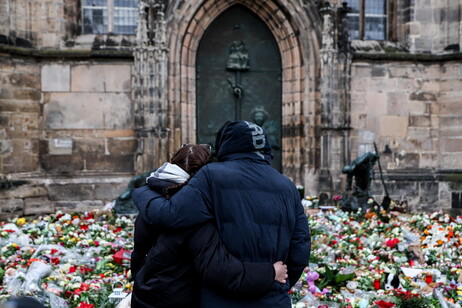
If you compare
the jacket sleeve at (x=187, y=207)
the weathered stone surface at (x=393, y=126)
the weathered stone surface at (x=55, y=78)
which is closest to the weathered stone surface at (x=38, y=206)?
the weathered stone surface at (x=55, y=78)

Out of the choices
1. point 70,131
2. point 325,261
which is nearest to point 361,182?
point 325,261

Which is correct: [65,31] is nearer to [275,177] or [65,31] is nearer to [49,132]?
[49,132]

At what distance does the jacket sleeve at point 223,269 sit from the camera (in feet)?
8.56

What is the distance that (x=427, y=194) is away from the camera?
445 inches

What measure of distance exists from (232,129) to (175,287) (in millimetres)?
820

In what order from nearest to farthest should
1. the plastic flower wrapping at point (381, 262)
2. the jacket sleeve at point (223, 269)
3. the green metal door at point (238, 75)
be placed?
the jacket sleeve at point (223, 269) < the plastic flower wrapping at point (381, 262) < the green metal door at point (238, 75)

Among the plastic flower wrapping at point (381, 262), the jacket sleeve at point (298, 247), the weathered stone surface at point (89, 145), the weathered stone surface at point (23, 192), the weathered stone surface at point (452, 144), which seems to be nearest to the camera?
the jacket sleeve at point (298, 247)

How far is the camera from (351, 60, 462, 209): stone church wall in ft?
36.9

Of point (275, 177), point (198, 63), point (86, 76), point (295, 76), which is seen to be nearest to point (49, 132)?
point (86, 76)

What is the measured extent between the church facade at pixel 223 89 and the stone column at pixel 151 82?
0.02 m

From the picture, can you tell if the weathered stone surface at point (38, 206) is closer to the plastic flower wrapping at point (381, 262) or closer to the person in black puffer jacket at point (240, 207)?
the plastic flower wrapping at point (381, 262)

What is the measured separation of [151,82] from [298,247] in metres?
7.61

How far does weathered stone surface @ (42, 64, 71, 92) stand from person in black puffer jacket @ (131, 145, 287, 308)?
26.0ft

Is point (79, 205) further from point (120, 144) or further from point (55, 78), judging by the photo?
point (55, 78)
